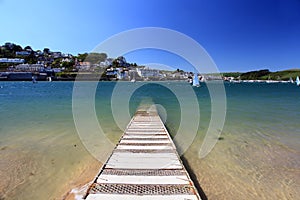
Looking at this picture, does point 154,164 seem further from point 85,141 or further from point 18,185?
point 85,141

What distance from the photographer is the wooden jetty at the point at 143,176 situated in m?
3.36

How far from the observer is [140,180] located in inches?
153

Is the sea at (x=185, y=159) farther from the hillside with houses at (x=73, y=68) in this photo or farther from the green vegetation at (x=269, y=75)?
the green vegetation at (x=269, y=75)

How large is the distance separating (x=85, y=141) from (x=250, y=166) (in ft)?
21.9

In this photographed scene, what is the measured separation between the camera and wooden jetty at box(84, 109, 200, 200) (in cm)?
336

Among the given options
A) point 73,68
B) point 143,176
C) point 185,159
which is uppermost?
point 73,68

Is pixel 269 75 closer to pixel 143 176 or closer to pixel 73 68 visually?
pixel 73 68

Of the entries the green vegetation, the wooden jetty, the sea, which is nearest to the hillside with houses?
the sea

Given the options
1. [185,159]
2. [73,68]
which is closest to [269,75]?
[73,68]

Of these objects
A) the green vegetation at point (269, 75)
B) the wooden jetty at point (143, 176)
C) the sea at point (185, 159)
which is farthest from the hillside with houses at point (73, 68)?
the green vegetation at point (269, 75)

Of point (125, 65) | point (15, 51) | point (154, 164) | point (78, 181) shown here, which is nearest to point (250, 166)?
point (154, 164)

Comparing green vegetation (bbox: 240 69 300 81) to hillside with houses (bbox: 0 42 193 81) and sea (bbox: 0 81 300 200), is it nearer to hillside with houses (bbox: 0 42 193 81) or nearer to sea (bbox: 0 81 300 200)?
hillside with houses (bbox: 0 42 193 81)

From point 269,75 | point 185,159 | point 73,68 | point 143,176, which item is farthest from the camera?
point 269,75

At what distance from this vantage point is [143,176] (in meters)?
4.09
